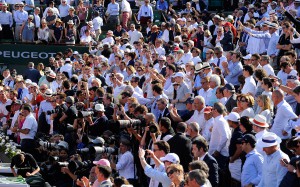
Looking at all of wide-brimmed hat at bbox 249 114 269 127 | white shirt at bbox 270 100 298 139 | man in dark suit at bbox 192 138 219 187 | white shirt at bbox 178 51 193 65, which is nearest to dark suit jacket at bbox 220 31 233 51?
white shirt at bbox 178 51 193 65

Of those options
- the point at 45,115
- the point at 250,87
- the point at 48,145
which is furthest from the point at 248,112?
the point at 45,115

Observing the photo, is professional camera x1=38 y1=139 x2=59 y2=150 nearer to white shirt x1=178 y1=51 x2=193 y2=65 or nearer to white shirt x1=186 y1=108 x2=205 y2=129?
white shirt x1=186 y1=108 x2=205 y2=129

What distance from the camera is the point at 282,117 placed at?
12.9 meters

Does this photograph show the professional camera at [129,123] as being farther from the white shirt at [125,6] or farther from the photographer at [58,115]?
the white shirt at [125,6]

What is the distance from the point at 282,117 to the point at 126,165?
8.25 ft

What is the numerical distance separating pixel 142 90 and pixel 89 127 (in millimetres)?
2911

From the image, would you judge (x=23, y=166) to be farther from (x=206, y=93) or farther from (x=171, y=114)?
(x=206, y=93)

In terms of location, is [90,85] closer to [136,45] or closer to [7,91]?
[7,91]

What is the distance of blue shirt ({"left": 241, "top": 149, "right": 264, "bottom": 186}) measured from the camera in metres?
11.5

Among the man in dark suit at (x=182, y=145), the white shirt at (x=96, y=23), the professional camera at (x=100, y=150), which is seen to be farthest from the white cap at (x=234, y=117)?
the white shirt at (x=96, y=23)

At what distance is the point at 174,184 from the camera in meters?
10.6

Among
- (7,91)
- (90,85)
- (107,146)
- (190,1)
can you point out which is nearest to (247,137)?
(107,146)

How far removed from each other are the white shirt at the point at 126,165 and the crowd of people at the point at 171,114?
17mm

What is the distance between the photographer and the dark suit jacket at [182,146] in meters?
12.6
